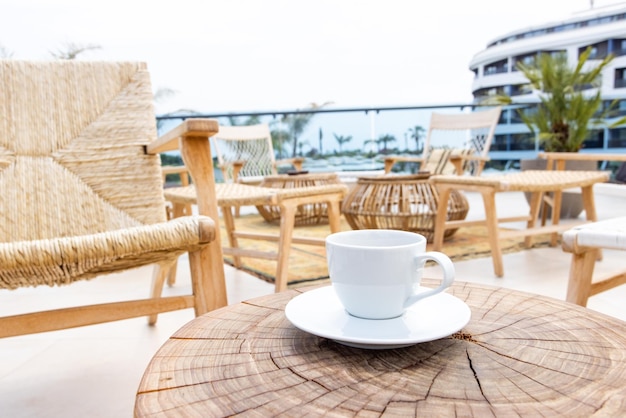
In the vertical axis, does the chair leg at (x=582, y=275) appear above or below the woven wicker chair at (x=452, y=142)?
below

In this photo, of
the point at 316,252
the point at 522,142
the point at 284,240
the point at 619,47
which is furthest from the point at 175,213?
the point at 619,47

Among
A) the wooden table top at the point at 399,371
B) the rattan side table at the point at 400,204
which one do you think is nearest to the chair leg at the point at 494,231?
the rattan side table at the point at 400,204

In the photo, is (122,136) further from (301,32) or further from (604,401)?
(301,32)

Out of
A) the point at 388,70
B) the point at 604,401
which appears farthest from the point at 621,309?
the point at 388,70

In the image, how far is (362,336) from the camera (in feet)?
1.42

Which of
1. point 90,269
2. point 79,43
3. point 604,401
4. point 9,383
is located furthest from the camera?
point 79,43

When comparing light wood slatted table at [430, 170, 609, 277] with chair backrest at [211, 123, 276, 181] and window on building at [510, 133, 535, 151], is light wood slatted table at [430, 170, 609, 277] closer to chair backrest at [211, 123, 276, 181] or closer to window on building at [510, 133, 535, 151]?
chair backrest at [211, 123, 276, 181]

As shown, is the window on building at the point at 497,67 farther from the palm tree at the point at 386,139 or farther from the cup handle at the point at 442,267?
the cup handle at the point at 442,267

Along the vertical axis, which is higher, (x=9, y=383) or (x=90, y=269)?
(x=90, y=269)

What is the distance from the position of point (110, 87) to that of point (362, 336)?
1422mm

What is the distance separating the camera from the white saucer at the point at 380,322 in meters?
0.43

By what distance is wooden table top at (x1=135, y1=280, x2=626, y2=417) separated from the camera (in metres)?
0.34

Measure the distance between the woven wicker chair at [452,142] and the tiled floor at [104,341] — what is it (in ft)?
3.26

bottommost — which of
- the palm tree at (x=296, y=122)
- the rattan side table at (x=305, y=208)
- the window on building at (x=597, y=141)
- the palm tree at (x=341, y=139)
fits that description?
the rattan side table at (x=305, y=208)
